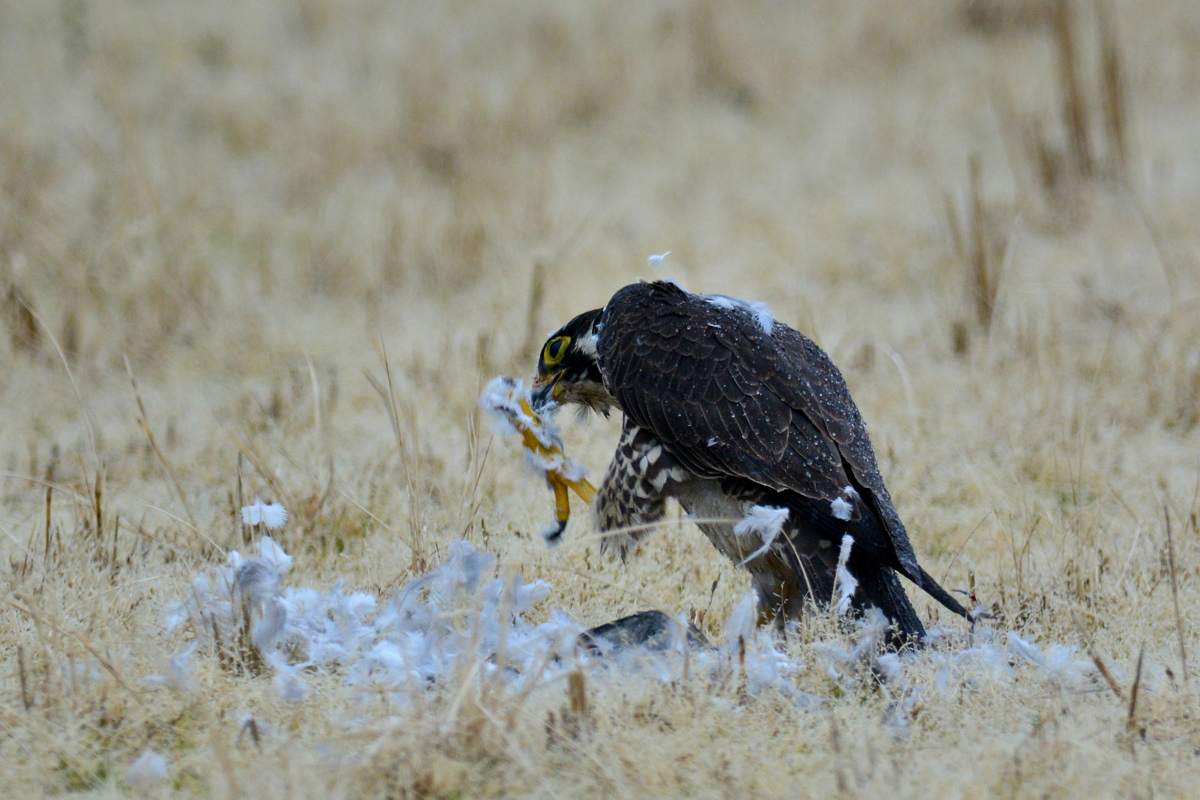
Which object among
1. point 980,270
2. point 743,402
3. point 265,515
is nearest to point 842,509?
point 743,402

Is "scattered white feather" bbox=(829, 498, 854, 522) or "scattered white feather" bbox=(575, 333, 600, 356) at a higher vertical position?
"scattered white feather" bbox=(575, 333, 600, 356)

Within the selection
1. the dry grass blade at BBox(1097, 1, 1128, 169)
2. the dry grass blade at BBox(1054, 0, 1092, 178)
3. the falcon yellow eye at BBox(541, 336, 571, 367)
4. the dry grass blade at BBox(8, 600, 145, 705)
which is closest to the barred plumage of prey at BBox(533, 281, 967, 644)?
the falcon yellow eye at BBox(541, 336, 571, 367)

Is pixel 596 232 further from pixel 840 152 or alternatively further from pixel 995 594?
pixel 995 594

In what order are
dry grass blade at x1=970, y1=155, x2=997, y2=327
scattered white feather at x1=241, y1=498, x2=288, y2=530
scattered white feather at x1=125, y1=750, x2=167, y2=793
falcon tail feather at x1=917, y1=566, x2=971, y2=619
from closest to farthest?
scattered white feather at x1=125, y1=750, x2=167, y2=793 < falcon tail feather at x1=917, y1=566, x2=971, y2=619 < scattered white feather at x1=241, y1=498, x2=288, y2=530 < dry grass blade at x1=970, y1=155, x2=997, y2=327

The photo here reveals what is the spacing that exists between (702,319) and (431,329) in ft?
7.55

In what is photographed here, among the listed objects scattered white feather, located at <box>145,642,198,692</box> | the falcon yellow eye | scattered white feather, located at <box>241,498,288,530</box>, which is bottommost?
scattered white feather, located at <box>145,642,198,692</box>

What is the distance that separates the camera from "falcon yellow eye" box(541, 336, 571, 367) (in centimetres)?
301

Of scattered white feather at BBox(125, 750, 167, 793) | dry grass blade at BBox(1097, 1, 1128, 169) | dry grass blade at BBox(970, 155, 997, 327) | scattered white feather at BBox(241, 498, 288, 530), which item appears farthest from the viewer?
dry grass blade at BBox(1097, 1, 1128, 169)

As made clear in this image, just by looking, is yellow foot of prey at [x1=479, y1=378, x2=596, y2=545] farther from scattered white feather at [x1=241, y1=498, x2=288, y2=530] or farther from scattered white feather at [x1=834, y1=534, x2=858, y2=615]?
scattered white feather at [x1=834, y1=534, x2=858, y2=615]

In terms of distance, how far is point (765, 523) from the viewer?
96.3 inches

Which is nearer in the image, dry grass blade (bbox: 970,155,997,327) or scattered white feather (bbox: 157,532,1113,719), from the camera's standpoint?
scattered white feather (bbox: 157,532,1113,719)

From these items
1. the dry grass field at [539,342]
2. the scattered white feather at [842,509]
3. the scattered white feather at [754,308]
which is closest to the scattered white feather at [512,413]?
the dry grass field at [539,342]

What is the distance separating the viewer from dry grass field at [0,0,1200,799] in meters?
2.04

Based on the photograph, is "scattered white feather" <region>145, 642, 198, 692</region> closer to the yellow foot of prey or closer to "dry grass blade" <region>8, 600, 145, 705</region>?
"dry grass blade" <region>8, 600, 145, 705</region>
